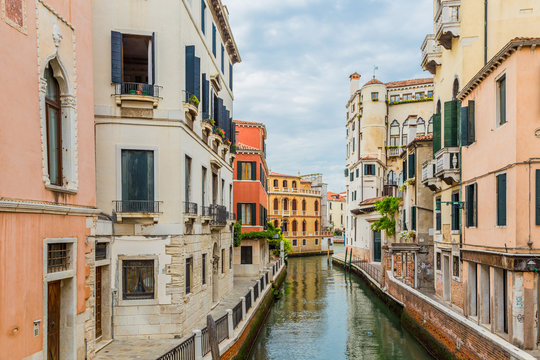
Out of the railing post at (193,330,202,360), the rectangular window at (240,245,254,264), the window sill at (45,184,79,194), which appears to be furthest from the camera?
the rectangular window at (240,245,254,264)

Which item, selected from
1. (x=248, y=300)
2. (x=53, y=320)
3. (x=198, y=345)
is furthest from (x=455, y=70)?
(x=53, y=320)

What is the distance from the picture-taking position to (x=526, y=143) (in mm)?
10539

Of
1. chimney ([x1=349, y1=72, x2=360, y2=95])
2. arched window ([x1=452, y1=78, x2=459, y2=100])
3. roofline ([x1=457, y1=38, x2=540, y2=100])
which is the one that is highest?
chimney ([x1=349, y1=72, x2=360, y2=95])

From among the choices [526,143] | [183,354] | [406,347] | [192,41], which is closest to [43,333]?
[183,354]

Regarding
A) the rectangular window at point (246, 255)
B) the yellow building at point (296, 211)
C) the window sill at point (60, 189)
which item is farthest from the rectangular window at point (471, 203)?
the yellow building at point (296, 211)

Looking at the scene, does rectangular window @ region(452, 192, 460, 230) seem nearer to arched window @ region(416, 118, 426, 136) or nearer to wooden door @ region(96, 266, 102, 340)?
wooden door @ region(96, 266, 102, 340)

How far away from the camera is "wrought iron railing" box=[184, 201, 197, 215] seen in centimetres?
1232

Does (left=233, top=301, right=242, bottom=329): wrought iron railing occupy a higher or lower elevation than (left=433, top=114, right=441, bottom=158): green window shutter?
lower

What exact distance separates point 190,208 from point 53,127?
5.09m

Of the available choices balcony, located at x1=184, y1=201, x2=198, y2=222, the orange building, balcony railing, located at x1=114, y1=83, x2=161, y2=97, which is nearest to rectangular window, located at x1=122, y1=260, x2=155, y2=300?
balcony, located at x1=184, y1=201, x2=198, y2=222

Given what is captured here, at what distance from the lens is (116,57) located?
11.4 meters

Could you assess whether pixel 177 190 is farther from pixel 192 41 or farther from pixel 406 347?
pixel 406 347

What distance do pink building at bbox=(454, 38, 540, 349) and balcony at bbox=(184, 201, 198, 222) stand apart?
747 cm

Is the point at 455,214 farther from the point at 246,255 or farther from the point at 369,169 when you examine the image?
the point at 369,169
